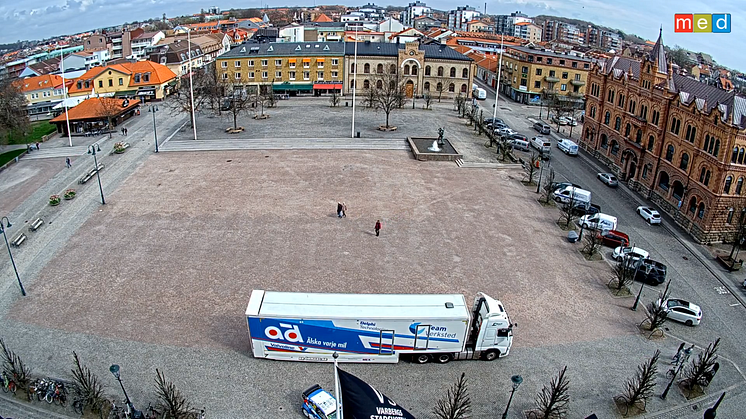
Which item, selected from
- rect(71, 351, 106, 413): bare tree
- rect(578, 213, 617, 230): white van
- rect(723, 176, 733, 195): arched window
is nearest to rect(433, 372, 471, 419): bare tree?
rect(71, 351, 106, 413): bare tree

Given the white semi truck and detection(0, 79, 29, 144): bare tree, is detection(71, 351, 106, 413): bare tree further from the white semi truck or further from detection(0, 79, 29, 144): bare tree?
detection(0, 79, 29, 144): bare tree

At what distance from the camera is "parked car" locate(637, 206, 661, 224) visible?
41094 millimetres

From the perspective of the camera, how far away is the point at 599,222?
39062 millimetres

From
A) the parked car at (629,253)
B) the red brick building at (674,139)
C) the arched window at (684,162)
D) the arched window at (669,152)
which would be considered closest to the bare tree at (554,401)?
the parked car at (629,253)

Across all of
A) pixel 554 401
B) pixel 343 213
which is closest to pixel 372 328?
pixel 554 401

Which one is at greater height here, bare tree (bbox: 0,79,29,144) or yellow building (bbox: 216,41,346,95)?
yellow building (bbox: 216,41,346,95)

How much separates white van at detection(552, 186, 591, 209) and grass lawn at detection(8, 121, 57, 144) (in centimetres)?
5762

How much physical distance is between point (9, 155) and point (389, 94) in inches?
1672

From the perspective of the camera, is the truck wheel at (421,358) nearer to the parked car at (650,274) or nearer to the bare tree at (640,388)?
the bare tree at (640,388)

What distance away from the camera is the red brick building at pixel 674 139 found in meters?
36.9

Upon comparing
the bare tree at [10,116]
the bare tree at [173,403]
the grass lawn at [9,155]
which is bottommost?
the bare tree at [173,403]

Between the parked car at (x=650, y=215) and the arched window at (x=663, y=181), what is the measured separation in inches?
131

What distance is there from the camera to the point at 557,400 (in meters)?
19.8

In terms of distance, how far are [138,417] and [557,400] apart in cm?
1605
